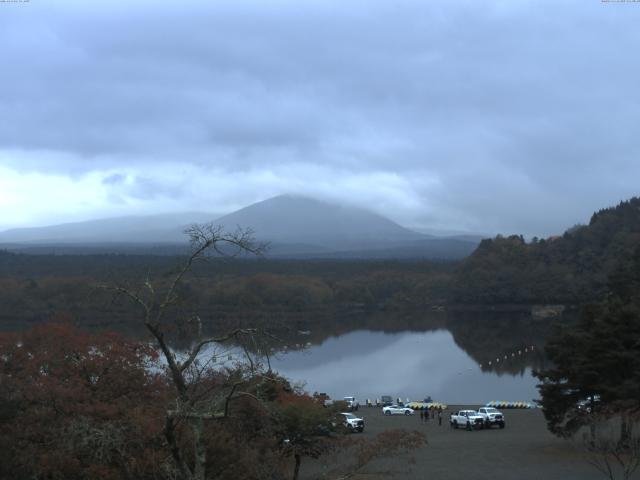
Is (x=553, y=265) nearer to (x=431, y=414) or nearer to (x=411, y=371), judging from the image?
(x=411, y=371)

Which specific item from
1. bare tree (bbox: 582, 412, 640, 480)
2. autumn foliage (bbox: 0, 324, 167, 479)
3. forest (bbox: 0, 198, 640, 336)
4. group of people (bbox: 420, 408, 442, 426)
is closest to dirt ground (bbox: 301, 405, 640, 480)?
bare tree (bbox: 582, 412, 640, 480)

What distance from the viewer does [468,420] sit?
57.1ft

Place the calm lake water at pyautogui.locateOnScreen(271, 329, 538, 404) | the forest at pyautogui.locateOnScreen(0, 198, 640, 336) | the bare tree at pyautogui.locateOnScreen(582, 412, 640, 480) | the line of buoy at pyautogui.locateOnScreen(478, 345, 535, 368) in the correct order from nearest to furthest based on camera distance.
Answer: the bare tree at pyautogui.locateOnScreen(582, 412, 640, 480) < the calm lake water at pyautogui.locateOnScreen(271, 329, 538, 404) < the line of buoy at pyautogui.locateOnScreen(478, 345, 535, 368) < the forest at pyautogui.locateOnScreen(0, 198, 640, 336)

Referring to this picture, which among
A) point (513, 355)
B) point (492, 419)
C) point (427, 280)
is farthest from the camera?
point (427, 280)

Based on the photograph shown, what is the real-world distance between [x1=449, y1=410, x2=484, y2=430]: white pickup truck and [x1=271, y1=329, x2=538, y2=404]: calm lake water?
19.1ft

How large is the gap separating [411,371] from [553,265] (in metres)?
37.6

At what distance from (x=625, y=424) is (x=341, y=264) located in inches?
3220

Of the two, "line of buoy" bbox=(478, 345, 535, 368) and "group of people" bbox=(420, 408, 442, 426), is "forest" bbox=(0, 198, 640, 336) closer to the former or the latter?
"line of buoy" bbox=(478, 345, 535, 368)

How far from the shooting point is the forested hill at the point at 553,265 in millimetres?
62897

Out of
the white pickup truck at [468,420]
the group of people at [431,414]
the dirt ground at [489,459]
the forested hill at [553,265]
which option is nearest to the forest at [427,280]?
the forested hill at [553,265]

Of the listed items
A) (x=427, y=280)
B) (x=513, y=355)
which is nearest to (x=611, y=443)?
(x=513, y=355)

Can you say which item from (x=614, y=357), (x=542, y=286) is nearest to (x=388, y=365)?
(x=614, y=357)

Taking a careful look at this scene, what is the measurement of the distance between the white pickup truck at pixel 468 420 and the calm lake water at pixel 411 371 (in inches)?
230

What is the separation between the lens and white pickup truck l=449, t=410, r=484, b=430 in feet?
56.7
